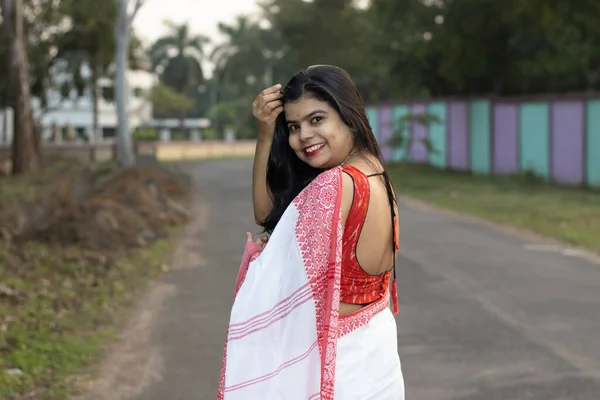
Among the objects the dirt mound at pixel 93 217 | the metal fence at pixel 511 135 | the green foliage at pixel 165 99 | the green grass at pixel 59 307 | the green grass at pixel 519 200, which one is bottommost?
the green grass at pixel 519 200

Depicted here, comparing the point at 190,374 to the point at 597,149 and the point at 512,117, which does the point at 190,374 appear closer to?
the point at 597,149

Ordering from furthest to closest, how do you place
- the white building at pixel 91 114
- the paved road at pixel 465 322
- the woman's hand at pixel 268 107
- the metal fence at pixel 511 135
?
1. the white building at pixel 91 114
2. the metal fence at pixel 511 135
3. the paved road at pixel 465 322
4. the woman's hand at pixel 268 107

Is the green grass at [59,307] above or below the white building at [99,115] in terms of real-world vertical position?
below

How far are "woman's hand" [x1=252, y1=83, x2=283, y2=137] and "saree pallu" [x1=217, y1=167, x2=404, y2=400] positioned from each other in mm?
358

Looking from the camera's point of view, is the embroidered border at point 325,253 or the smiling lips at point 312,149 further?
the smiling lips at point 312,149

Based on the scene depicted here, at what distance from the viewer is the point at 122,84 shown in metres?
27.8

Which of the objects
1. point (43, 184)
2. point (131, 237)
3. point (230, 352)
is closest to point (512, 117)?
point (43, 184)

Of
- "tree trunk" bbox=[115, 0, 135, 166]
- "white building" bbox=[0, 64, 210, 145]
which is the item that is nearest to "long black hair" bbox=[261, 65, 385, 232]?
"tree trunk" bbox=[115, 0, 135, 166]

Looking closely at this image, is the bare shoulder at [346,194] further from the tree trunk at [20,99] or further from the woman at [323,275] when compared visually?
the tree trunk at [20,99]

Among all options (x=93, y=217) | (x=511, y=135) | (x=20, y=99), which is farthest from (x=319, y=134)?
(x=20, y=99)

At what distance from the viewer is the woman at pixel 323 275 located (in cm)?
255

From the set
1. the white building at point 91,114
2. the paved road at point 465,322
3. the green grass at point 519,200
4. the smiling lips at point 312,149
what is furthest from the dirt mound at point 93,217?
the white building at point 91,114

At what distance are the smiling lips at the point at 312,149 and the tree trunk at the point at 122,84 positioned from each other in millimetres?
25056

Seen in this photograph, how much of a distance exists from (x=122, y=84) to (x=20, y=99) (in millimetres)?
3594
